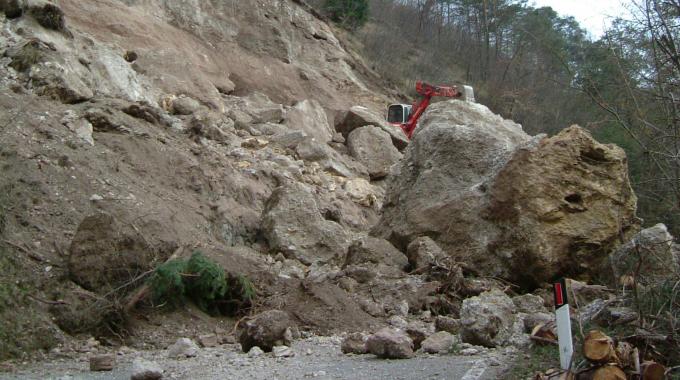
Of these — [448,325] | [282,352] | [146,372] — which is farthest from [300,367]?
[448,325]

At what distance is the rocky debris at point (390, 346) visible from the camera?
5.24 m

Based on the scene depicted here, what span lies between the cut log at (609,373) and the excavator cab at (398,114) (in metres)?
17.2

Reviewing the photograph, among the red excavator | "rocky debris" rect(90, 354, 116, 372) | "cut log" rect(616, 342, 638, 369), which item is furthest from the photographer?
the red excavator

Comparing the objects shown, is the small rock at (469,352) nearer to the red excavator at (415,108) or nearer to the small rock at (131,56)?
the small rock at (131,56)

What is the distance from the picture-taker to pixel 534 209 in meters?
8.35

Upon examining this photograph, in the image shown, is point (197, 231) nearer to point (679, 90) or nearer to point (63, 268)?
point (63, 268)

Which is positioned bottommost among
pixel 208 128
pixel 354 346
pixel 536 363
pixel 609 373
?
pixel 354 346

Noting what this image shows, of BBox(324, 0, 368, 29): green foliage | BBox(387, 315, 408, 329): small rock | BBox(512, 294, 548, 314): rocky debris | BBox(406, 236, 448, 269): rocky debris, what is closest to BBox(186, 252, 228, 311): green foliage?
BBox(387, 315, 408, 329): small rock

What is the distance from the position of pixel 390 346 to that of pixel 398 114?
1612cm

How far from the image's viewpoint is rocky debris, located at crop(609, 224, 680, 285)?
4304 mm

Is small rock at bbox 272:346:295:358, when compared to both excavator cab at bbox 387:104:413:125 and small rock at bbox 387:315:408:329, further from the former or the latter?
excavator cab at bbox 387:104:413:125

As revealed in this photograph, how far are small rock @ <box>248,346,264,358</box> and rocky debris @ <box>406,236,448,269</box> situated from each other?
3.08 meters

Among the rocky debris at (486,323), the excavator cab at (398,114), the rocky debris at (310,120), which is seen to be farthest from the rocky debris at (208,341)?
the excavator cab at (398,114)

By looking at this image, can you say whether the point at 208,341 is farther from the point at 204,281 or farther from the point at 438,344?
the point at 438,344
